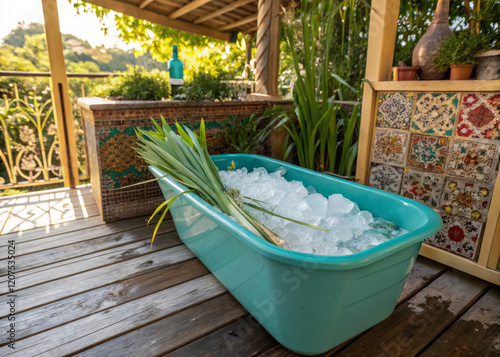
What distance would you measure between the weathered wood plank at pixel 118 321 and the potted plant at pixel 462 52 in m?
1.67

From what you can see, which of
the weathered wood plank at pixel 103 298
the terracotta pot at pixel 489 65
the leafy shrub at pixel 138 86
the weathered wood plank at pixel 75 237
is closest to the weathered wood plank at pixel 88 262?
the weathered wood plank at pixel 75 237

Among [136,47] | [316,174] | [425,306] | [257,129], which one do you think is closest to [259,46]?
[257,129]

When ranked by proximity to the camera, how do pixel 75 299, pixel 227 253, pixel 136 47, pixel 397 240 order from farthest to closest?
1. pixel 136 47
2. pixel 75 299
3. pixel 227 253
4. pixel 397 240

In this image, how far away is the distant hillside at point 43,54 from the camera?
11164 millimetres

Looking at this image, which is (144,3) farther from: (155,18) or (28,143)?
(28,143)

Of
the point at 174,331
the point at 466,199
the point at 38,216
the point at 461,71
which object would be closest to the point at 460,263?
the point at 466,199

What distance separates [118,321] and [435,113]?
1900 millimetres

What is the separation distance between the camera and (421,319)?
52.1 inches

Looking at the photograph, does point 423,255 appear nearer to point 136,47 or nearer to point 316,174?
point 316,174

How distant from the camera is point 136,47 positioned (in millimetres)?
6965

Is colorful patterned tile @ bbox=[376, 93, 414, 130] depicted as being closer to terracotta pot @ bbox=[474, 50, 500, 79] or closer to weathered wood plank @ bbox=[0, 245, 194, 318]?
terracotta pot @ bbox=[474, 50, 500, 79]

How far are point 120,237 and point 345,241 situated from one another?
4.98ft

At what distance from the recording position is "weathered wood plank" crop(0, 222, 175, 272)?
174 centimetres

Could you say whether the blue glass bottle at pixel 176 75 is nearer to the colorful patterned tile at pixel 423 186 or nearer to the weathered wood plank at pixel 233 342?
the colorful patterned tile at pixel 423 186
